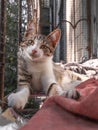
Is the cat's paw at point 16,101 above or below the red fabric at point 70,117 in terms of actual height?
below

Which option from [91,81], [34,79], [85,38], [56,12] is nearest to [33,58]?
[34,79]

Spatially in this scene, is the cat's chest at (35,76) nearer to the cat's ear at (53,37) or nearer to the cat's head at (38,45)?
the cat's head at (38,45)

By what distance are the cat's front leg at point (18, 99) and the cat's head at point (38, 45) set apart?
33cm

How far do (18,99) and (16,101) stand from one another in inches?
1.0

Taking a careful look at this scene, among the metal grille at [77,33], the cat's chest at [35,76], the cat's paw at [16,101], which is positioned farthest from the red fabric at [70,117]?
the metal grille at [77,33]

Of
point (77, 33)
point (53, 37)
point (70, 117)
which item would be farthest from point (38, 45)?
point (77, 33)

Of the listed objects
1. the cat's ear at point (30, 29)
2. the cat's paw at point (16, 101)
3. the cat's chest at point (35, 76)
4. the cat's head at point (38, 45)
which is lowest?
the cat's paw at point (16, 101)

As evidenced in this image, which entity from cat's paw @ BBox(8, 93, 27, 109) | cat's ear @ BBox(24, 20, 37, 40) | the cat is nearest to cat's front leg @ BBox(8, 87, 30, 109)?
cat's paw @ BBox(8, 93, 27, 109)

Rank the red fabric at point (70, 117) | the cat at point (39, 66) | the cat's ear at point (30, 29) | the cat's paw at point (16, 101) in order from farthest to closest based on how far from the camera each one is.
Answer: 1. the cat's ear at point (30, 29)
2. the cat at point (39, 66)
3. the cat's paw at point (16, 101)
4. the red fabric at point (70, 117)

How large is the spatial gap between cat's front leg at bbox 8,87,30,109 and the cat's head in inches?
12.9

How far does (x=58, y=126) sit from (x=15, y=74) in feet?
2.57

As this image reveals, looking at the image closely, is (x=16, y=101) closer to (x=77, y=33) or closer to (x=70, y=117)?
(x=70, y=117)

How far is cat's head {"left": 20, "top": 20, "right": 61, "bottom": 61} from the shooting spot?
1689 mm

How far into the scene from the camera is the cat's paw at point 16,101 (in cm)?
123
